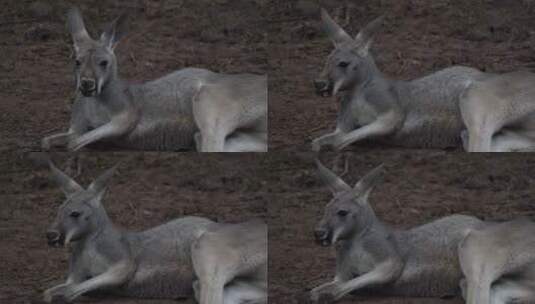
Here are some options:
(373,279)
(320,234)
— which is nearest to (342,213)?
(320,234)

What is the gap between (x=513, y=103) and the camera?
13.6 metres

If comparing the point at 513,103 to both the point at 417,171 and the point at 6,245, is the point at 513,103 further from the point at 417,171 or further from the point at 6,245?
the point at 6,245

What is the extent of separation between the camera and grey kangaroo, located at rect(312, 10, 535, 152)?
13.5 meters

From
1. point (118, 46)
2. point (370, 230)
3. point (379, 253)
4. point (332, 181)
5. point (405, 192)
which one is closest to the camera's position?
point (379, 253)

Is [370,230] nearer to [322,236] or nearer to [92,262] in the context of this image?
[322,236]

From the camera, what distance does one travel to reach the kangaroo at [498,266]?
1246cm

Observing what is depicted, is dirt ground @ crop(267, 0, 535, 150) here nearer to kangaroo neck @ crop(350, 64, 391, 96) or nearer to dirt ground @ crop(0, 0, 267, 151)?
dirt ground @ crop(0, 0, 267, 151)

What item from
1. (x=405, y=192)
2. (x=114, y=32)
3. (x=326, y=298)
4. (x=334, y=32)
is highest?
(x=334, y=32)

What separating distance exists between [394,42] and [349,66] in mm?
1960

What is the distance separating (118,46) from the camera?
607 inches

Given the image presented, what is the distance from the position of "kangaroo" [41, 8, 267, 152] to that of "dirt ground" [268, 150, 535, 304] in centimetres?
65

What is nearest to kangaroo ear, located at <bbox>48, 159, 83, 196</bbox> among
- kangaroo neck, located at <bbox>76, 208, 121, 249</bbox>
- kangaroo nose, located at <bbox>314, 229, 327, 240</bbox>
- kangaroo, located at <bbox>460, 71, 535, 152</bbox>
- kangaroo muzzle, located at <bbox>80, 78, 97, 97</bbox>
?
kangaroo neck, located at <bbox>76, 208, 121, 249</bbox>

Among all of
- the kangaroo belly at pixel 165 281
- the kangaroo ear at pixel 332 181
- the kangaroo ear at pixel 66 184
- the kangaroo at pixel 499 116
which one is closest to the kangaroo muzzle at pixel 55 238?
the kangaroo ear at pixel 66 184

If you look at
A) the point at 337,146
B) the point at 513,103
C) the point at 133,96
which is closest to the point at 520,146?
the point at 513,103
